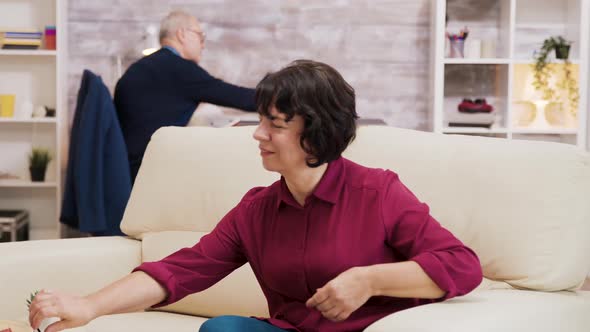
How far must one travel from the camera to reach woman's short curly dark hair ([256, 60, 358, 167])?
160 centimetres

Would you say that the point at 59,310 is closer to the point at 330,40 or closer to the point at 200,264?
the point at 200,264

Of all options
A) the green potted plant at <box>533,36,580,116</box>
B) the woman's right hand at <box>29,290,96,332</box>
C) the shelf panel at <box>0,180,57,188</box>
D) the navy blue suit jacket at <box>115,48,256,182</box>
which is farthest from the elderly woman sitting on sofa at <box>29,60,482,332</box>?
the green potted plant at <box>533,36,580,116</box>

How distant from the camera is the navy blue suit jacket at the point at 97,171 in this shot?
154 inches

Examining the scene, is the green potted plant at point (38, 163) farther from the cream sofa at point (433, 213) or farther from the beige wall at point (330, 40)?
the cream sofa at point (433, 213)

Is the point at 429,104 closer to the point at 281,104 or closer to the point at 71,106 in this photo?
the point at 71,106

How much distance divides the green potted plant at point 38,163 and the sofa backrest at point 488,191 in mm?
2769

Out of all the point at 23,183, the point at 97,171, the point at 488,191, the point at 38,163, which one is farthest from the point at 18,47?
the point at 488,191

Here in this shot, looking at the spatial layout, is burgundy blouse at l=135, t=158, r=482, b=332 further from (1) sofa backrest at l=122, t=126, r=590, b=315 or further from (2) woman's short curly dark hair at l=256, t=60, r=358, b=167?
(1) sofa backrest at l=122, t=126, r=590, b=315

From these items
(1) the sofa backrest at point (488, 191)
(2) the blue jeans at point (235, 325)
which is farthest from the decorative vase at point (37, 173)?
(2) the blue jeans at point (235, 325)

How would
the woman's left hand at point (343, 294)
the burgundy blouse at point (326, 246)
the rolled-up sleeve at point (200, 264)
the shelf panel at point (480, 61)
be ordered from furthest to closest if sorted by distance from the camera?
the shelf panel at point (480, 61), the rolled-up sleeve at point (200, 264), the burgundy blouse at point (326, 246), the woman's left hand at point (343, 294)

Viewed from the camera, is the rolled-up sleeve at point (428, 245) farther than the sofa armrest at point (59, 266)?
No

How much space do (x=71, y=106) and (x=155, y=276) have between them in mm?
3755

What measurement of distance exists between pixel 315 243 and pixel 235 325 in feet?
0.75

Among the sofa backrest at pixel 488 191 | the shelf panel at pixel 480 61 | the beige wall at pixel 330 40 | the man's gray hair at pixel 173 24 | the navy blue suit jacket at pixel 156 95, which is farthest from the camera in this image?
the beige wall at pixel 330 40
